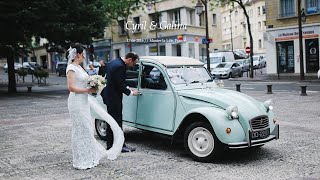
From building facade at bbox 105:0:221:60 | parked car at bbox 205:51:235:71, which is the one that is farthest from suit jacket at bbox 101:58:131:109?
building facade at bbox 105:0:221:60

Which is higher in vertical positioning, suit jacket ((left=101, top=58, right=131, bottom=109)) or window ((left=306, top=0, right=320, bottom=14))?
window ((left=306, top=0, right=320, bottom=14))

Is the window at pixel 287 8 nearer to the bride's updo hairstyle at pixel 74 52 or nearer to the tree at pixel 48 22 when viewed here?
the tree at pixel 48 22

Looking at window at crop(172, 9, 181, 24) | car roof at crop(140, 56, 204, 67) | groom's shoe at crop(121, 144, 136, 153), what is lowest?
groom's shoe at crop(121, 144, 136, 153)

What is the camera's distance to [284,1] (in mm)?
35875

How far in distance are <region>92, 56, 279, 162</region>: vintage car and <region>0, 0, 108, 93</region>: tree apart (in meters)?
15.4

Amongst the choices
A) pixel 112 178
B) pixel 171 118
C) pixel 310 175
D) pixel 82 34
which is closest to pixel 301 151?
pixel 310 175

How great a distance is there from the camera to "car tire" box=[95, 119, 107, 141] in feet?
29.7

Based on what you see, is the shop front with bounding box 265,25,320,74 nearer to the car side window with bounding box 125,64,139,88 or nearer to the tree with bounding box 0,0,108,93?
the tree with bounding box 0,0,108,93

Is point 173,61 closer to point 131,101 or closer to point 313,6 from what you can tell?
point 131,101

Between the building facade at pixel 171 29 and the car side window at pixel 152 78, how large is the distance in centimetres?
3994

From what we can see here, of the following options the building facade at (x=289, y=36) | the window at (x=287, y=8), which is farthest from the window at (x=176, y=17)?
the window at (x=287, y=8)

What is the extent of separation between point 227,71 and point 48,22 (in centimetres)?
1783

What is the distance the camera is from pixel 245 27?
3413 inches

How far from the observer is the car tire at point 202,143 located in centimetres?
682
